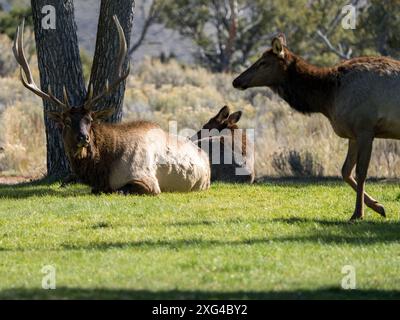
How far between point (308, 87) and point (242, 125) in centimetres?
1490

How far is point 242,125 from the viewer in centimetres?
2875

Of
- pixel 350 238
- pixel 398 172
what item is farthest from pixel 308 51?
pixel 350 238

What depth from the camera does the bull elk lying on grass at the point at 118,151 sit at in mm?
15242

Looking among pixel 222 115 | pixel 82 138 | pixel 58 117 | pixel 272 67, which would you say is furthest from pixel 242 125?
pixel 272 67

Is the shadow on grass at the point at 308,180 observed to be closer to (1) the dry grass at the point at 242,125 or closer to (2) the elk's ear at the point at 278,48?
(1) the dry grass at the point at 242,125

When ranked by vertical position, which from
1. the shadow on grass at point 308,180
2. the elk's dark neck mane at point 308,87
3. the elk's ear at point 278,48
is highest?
the elk's ear at point 278,48

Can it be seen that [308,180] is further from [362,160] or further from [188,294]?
[188,294]

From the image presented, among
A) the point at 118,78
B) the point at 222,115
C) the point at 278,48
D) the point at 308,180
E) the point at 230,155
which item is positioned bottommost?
the point at 308,180

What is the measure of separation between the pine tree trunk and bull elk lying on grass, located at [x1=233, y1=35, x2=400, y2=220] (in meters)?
4.41

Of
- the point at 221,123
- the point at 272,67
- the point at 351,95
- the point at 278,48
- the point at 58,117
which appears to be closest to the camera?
the point at 351,95

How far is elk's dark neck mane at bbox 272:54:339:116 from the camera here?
13641 millimetres

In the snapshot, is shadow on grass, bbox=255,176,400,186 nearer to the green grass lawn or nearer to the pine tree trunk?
the green grass lawn

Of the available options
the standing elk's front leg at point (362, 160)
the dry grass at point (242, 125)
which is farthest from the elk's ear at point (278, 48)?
the dry grass at point (242, 125)

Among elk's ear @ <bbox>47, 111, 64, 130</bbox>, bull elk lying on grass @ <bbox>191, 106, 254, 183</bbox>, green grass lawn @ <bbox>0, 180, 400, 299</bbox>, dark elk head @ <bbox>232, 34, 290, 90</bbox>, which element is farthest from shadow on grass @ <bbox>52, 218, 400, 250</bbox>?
bull elk lying on grass @ <bbox>191, 106, 254, 183</bbox>
